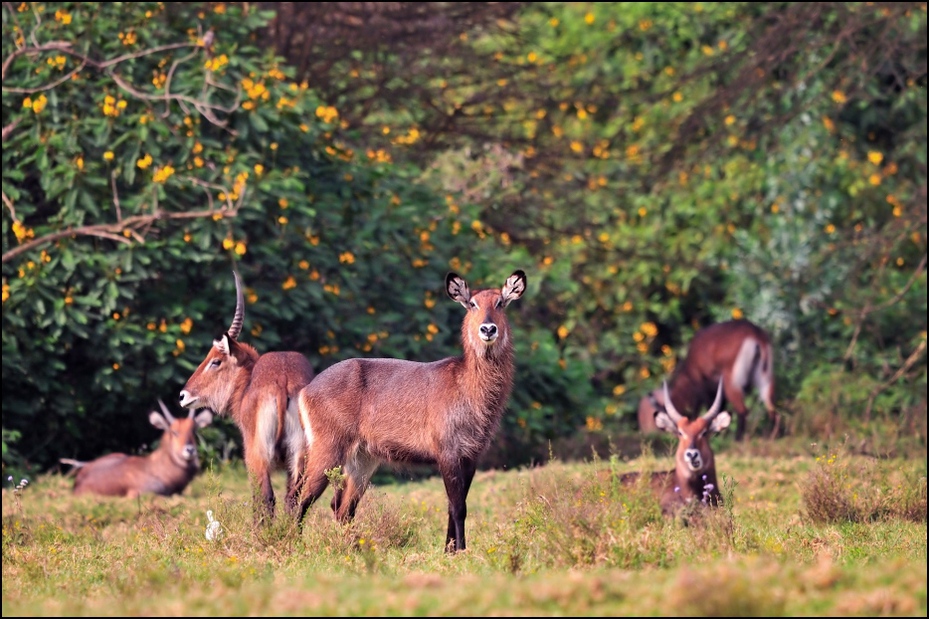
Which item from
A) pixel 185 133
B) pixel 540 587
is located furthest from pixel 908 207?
pixel 540 587

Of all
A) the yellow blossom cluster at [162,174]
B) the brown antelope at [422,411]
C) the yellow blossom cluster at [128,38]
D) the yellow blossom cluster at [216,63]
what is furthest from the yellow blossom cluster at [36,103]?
the brown antelope at [422,411]

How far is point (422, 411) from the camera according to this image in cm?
751

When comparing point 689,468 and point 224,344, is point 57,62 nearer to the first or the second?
point 224,344

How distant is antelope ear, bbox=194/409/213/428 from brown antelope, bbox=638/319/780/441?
4039mm

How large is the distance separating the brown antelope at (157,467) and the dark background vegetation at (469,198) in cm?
38

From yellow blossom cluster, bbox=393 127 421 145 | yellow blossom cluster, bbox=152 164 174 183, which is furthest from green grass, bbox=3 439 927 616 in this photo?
yellow blossom cluster, bbox=393 127 421 145

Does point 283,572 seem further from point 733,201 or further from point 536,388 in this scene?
point 733,201

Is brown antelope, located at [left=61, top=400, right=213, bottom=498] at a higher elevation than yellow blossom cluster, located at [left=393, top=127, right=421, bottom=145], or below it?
below

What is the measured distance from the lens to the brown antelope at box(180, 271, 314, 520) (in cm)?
812

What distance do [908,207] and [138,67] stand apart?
22.3 ft

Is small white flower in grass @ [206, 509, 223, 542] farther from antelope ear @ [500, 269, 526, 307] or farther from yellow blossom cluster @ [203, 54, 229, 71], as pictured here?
yellow blossom cluster @ [203, 54, 229, 71]

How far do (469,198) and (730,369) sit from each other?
3023 millimetres

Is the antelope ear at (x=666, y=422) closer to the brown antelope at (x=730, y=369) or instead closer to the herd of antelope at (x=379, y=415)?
the herd of antelope at (x=379, y=415)

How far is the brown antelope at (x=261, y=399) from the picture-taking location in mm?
8125
